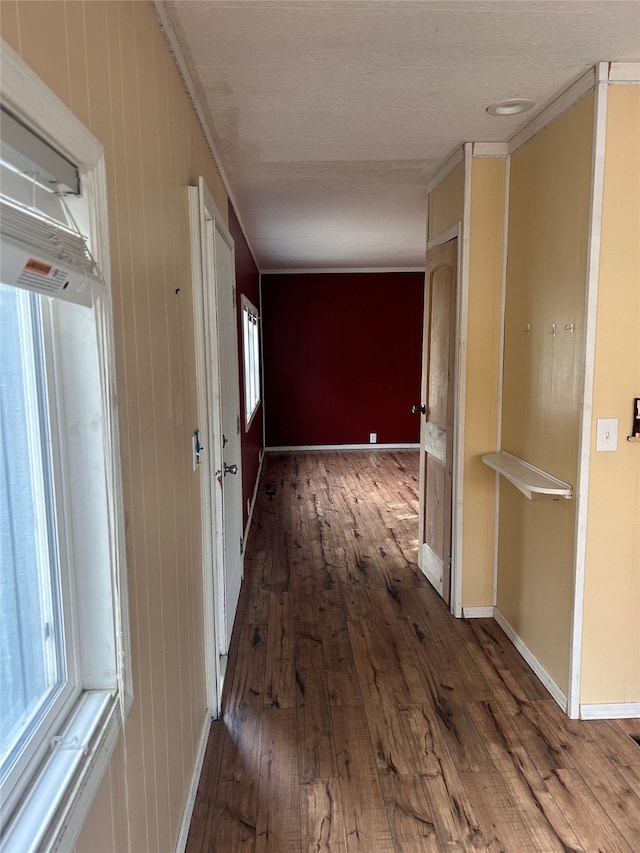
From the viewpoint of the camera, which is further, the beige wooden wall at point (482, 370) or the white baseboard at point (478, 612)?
the white baseboard at point (478, 612)

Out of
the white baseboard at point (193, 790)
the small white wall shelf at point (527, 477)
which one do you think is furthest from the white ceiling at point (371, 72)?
the white baseboard at point (193, 790)

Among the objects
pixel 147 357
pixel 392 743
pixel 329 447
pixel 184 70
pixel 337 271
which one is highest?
pixel 337 271

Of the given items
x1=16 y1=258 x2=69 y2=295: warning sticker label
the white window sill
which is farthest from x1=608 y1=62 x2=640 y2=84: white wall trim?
the white window sill

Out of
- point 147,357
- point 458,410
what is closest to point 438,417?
point 458,410

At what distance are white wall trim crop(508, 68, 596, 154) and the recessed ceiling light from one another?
0.08 metres

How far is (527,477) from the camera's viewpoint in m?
2.46

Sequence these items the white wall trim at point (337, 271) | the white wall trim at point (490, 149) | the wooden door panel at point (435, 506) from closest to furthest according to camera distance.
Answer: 1. the white wall trim at point (490, 149)
2. the wooden door panel at point (435, 506)
3. the white wall trim at point (337, 271)

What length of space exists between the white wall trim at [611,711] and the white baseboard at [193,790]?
147 cm

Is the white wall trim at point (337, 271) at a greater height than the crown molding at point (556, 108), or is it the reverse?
the white wall trim at point (337, 271)

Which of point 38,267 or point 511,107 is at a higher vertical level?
point 511,107

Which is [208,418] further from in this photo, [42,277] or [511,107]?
[511,107]

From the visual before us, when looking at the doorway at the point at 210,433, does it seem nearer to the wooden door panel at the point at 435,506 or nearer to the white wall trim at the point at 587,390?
the wooden door panel at the point at 435,506

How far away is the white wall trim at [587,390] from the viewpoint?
205cm

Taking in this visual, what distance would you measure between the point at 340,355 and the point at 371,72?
581cm
